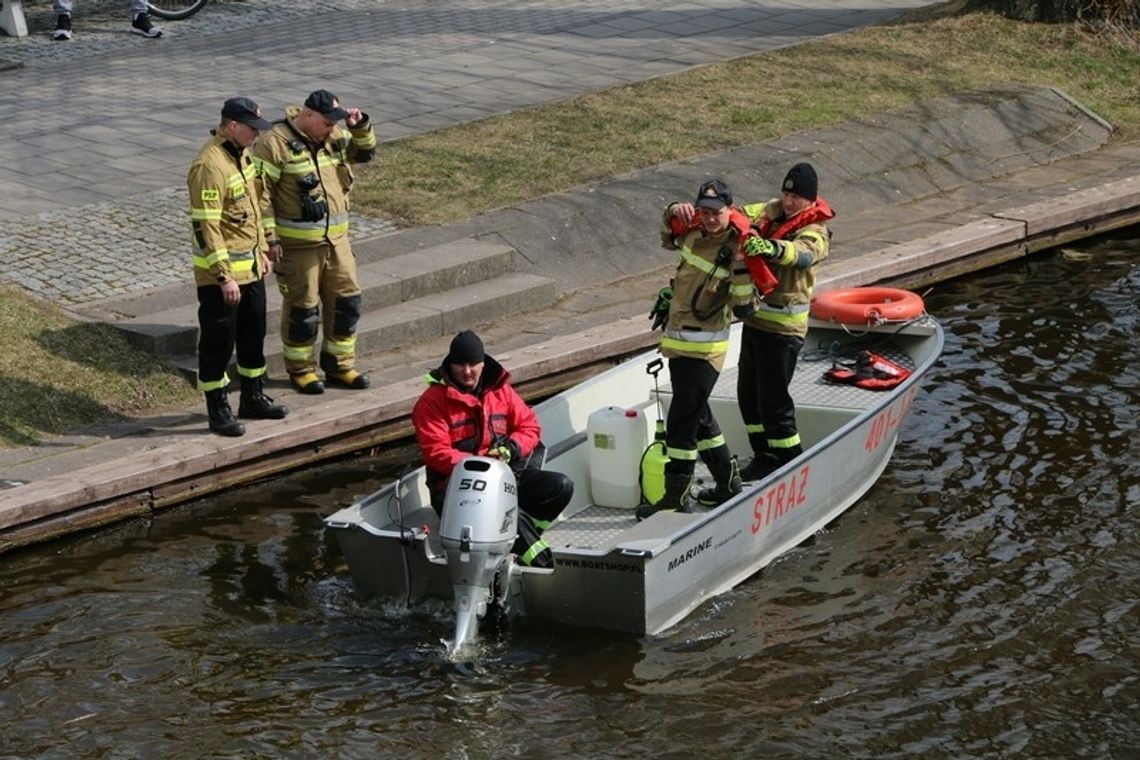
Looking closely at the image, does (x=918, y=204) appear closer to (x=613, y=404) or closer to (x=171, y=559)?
(x=613, y=404)

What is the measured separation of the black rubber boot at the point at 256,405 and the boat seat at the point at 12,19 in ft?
33.3

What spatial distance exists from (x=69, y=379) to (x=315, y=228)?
188 cm

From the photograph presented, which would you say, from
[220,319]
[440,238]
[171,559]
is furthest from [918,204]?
[171,559]

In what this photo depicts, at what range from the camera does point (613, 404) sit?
11328 mm

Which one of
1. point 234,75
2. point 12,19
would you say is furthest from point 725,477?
point 12,19

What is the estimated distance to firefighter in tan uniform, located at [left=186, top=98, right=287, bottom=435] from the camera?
36.2ft

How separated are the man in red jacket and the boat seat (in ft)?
41.5

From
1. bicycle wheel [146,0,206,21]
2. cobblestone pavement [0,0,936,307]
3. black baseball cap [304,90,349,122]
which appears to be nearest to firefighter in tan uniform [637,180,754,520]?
black baseball cap [304,90,349,122]

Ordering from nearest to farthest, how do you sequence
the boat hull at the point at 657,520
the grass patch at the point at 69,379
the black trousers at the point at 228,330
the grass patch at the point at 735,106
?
the boat hull at the point at 657,520
the black trousers at the point at 228,330
the grass patch at the point at 69,379
the grass patch at the point at 735,106

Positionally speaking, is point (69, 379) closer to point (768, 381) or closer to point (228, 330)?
point (228, 330)

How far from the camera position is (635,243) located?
15.3 metres

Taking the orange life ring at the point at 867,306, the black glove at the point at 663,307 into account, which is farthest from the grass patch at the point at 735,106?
the black glove at the point at 663,307

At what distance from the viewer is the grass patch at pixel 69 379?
11.6 metres

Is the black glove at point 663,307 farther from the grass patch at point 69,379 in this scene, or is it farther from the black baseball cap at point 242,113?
the grass patch at point 69,379
